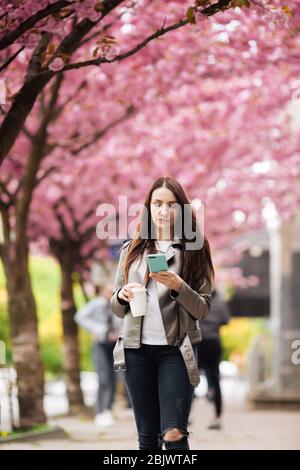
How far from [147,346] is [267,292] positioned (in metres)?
28.9

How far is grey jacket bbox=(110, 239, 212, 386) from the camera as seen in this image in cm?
621

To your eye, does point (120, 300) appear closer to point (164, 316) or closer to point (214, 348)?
point (164, 316)

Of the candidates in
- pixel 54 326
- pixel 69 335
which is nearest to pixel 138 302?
pixel 69 335

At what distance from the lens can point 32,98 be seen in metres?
8.55

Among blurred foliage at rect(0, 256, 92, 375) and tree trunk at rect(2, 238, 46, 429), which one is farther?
blurred foliage at rect(0, 256, 92, 375)

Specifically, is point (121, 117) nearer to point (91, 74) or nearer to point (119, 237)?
point (91, 74)

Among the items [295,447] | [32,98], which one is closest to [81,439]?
[295,447]

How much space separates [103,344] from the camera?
51.6 ft

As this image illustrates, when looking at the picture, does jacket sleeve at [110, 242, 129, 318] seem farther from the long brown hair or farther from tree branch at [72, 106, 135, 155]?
tree branch at [72, 106, 135, 155]

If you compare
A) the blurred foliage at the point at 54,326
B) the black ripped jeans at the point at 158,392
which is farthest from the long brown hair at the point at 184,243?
the blurred foliage at the point at 54,326

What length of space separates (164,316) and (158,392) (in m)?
0.42

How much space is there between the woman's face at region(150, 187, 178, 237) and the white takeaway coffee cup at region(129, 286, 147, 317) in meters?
0.44

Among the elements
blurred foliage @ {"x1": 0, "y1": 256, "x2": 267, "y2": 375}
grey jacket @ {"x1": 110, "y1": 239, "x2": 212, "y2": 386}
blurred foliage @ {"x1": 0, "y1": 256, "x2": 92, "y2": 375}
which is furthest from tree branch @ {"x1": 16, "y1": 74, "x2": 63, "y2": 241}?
blurred foliage @ {"x1": 0, "y1": 256, "x2": 267, "y2": 375}

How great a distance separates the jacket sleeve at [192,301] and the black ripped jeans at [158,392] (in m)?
0.23
